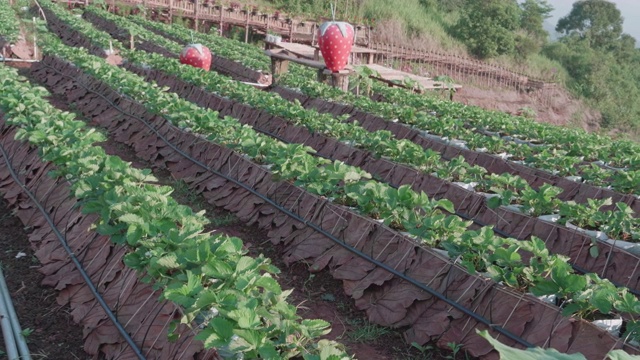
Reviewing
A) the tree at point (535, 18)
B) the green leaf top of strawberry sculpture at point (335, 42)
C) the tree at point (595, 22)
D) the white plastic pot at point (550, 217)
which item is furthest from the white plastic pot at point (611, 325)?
the tree at point (595, 22)

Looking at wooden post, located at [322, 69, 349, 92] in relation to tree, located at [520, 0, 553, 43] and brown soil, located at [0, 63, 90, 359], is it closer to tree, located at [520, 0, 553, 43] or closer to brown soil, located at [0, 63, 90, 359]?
brown soil, located at [0, 63, 90, 359]

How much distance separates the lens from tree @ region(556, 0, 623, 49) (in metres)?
47.1

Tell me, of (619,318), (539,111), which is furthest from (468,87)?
(619,318)

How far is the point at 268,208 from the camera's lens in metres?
6.68

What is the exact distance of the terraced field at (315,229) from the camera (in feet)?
12.5

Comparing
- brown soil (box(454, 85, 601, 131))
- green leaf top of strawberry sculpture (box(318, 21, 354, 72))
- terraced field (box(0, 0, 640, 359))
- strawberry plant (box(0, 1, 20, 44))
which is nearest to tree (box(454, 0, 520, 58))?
brown soil (box(454, 85, 601, 131))

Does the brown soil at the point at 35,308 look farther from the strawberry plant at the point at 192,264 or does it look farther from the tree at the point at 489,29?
the tree at the point at 489,29

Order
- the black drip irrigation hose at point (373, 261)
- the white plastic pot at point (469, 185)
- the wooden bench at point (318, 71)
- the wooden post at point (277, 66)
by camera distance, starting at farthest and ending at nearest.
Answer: the wooden post at point (277, 66)
the wooden bench at point (318, 71)
the white plastic pot at point (469, 185)
the black drip irrigation hose at point (373, 261)

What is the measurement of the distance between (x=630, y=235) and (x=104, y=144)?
7.15m

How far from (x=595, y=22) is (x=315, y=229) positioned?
53.5 meters

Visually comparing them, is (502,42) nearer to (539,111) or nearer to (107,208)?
(539,111)

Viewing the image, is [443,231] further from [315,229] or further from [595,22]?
[595,22]

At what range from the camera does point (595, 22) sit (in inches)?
2076

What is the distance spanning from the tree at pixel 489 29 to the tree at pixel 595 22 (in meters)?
14.0
